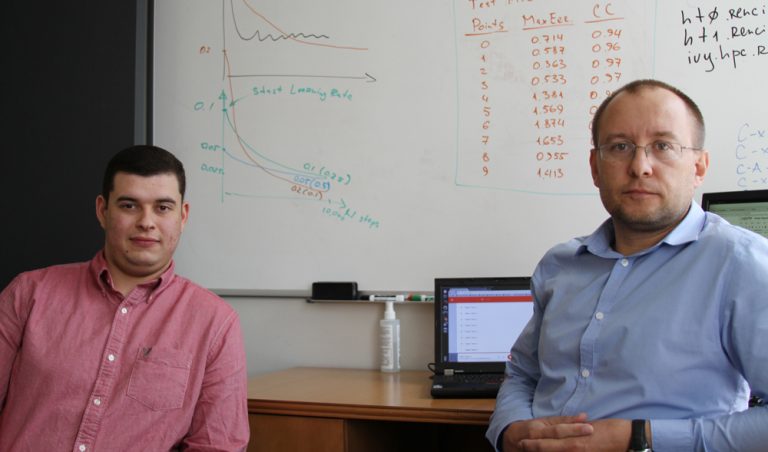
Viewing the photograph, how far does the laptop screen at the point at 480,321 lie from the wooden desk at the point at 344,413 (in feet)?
0.46

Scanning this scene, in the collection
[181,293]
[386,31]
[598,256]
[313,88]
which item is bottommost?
[181,293]

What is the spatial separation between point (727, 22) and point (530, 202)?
758 mm

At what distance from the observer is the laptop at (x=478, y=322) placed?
2.13 meters

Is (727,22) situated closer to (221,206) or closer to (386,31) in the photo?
(386,31)

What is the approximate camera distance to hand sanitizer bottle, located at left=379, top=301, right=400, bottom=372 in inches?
91.8

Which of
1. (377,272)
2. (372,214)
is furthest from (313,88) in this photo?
(377,272)

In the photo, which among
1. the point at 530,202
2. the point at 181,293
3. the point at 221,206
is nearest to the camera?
the point at 181,293

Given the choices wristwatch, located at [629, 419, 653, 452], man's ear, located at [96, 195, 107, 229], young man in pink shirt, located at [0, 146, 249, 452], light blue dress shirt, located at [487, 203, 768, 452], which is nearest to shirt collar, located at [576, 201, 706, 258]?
light blue dress shirt, located at [487, 203, 768, 452]

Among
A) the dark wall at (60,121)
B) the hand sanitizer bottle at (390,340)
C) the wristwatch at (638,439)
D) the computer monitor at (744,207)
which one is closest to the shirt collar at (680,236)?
the wristwatch at (638,439)

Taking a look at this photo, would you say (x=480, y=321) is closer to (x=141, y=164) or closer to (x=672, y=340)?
(x=672, y=340)

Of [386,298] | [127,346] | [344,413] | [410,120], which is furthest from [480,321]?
[127,346]

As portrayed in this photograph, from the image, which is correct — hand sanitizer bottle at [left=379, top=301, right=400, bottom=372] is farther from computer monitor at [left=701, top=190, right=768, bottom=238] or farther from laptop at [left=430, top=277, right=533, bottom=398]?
computer monitor at [left=701, top=190, right=768, bottom=238]

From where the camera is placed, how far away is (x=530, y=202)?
2.26 m

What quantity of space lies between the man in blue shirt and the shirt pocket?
70cm
